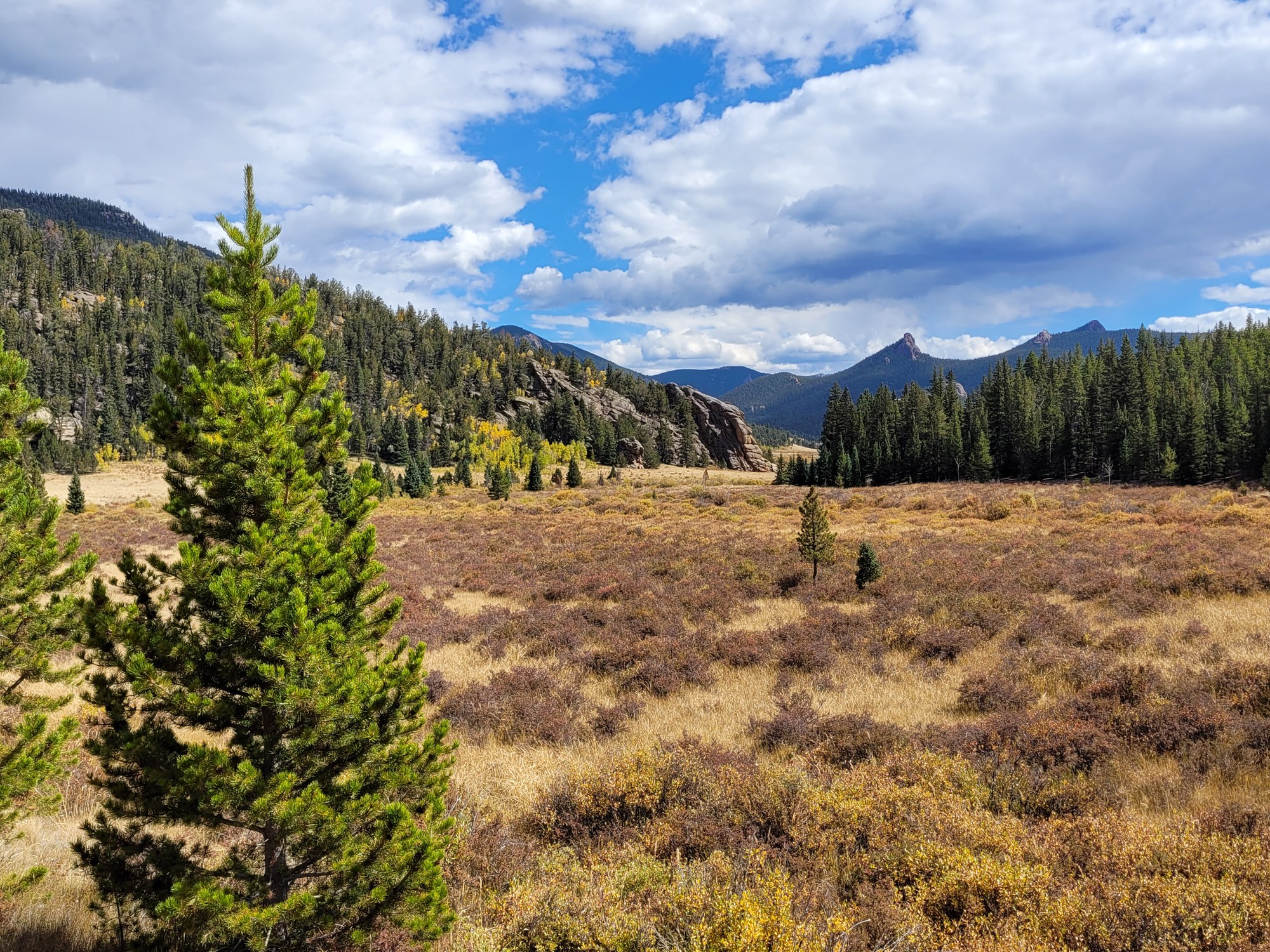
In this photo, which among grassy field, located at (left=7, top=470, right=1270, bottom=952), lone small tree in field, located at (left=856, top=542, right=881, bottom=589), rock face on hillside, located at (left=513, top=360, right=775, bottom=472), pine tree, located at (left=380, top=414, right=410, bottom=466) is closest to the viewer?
grassy field, located at (left=7, top=470, right=1270, bottom=952)

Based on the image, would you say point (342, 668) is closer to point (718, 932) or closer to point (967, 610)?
point (718, 932)

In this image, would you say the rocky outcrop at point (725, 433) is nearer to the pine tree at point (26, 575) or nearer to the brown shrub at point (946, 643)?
the brown shrub at point (946, 643)

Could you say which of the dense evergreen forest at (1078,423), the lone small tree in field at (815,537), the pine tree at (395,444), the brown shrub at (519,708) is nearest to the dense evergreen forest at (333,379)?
the pine tree at (395,444)

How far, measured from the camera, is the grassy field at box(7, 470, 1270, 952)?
5078 millimetres

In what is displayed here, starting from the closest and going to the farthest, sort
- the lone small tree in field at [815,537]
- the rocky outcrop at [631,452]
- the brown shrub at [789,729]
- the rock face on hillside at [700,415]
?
1. the brown shrub at [789,729]
2. the lone small tree in field at [815,537]
3. the rocky outcrop at [631,452]
4. the rock face on hillside at [700,415]

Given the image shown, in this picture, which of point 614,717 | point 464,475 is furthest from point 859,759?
point 464,475

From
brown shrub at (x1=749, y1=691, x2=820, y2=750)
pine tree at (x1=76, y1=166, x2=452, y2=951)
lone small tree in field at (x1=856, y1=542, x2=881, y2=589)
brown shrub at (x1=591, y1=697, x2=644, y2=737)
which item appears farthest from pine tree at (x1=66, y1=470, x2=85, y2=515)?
brown shrub at (x1=749, y1=691, x2=820, y2=750)

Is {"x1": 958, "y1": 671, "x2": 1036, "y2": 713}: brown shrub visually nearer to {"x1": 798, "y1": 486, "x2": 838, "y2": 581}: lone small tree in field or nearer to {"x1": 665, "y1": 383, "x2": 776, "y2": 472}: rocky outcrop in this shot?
{"x1": 798, "y1": 486, "x2": 838, "y2": 581}: lone small tree in field

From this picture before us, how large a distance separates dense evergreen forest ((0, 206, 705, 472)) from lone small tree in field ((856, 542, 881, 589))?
122966mm

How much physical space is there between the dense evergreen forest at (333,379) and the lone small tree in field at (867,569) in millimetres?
122966

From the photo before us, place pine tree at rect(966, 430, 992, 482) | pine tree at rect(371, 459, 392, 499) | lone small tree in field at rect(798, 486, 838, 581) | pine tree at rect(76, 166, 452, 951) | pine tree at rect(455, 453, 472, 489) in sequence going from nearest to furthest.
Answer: pine tree at rect(76, 166, 452, 951) → pine tree at rect(371, 459, 392, 499) → lone small tree in field at rect(798, 486, 838, 581) → pine tree at rect(966, 430, 992, 482) → pine tree at rect(455, 453, 472, 489)

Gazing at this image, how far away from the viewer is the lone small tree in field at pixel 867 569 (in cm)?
1900

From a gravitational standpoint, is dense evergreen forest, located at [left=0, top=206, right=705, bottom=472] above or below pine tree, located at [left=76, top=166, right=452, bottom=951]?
above

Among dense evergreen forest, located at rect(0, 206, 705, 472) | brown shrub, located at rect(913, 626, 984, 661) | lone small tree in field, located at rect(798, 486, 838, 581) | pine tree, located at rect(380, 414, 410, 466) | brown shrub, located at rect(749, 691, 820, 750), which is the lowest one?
brown shrub, located at rect(749, 691, 820, 750)
